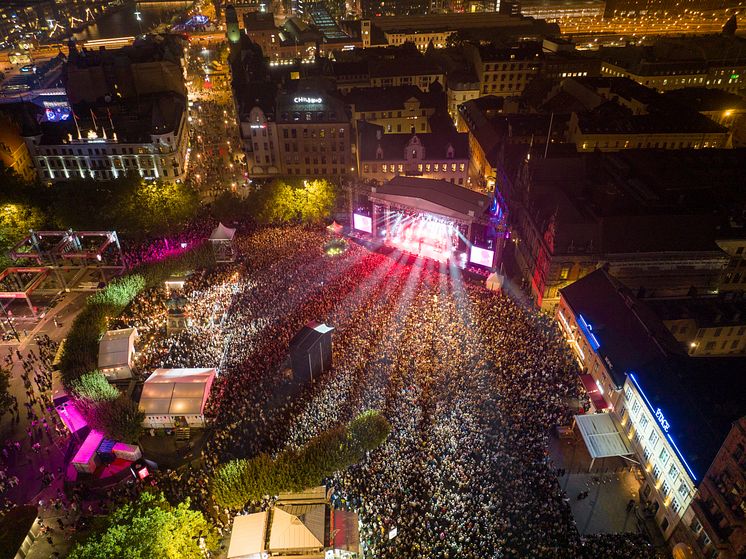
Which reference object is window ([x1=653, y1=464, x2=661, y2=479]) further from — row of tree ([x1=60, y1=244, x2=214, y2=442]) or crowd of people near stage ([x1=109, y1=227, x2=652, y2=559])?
row of tree ([x1=60, y1=244, x2=214, y2=442])

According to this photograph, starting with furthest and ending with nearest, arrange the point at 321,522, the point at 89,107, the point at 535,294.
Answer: the point at 89,107 < the point at 535,294 < the point at 321,522

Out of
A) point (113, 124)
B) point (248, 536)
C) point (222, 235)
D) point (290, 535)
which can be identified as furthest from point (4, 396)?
point (113, 124)

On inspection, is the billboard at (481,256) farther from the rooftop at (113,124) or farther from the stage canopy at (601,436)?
the rooftop at (113,124)

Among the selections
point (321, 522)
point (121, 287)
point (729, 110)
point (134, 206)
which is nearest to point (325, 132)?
point (134, 206)

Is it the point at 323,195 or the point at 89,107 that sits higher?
the point at 89,107

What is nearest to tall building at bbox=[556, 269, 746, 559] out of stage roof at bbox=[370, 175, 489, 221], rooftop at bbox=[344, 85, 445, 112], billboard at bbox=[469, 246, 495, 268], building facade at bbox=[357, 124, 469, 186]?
billboard at bbox=[469, 246, 495, 268]

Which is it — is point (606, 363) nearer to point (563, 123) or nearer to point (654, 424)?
point (654, 424)
